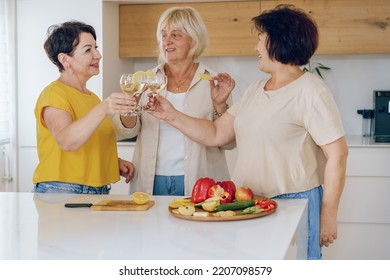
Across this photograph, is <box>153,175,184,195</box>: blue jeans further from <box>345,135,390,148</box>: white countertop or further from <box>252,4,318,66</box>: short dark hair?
<box>345,135,390,148</box>: white countertop

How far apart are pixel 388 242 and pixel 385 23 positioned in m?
1.32

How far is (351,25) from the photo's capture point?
4176 mm

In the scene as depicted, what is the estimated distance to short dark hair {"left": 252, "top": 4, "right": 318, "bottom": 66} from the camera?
2.31 meters

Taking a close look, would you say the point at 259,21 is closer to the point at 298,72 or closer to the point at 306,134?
the point at 298,72

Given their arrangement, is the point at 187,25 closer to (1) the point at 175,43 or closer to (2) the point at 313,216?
(1) the point at 175,43

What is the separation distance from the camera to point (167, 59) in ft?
9.27

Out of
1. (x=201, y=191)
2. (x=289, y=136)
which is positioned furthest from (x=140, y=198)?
(x=289, y=136)

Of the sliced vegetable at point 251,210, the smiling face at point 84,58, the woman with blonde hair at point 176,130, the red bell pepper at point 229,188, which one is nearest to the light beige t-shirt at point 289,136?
the red bell pepper at point 229,188

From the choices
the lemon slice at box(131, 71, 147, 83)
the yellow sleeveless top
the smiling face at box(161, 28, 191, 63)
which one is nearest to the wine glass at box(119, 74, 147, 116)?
the lemon slice at box(131, 71, 147, 83)

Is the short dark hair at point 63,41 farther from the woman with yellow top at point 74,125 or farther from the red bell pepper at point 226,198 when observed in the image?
the red bell pepper at point 226,198

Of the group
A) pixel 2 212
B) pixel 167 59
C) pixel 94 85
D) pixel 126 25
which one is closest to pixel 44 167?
pixel 2 212

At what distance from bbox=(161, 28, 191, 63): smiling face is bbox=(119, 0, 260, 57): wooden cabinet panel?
150cm

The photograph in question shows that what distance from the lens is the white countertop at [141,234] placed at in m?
1.61

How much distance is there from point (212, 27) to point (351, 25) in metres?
0.86
